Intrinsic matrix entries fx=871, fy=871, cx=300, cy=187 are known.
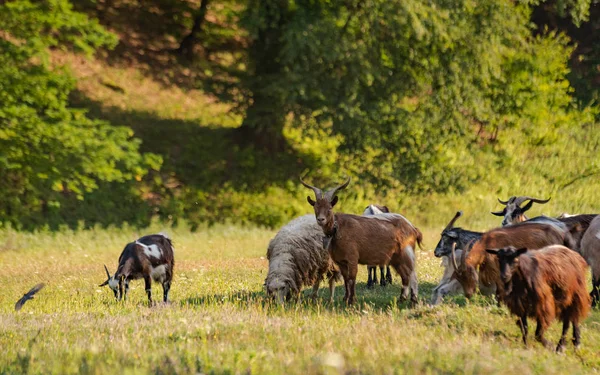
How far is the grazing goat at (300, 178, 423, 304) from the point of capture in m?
12.8

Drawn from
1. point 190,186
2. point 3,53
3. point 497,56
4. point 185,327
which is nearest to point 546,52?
point 497,56

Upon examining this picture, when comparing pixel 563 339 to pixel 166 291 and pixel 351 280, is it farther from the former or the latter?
pixel 166 291

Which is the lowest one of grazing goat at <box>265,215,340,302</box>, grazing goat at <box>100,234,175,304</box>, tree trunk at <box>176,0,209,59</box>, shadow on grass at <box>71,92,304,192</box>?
shadow on grass at <box>71,92,304,192</box>

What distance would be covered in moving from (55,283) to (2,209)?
939cm

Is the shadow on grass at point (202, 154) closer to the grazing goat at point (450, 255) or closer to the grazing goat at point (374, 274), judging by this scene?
the grazing goat at point (374, 274)

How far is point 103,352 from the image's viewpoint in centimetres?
865

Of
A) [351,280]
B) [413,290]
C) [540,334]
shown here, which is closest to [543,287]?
[540,334]

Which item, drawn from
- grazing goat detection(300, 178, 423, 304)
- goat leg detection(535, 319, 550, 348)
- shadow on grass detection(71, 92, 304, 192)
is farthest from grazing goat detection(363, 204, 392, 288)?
shadow on grass detection(71, 92, 304, 192)

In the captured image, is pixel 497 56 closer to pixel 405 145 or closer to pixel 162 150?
pixel 405 145

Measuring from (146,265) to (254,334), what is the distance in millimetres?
4412

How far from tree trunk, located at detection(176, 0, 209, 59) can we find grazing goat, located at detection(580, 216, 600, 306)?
84.5 feet

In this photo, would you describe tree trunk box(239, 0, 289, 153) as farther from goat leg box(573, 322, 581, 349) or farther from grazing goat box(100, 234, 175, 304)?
goat leg box(573, 322, 581, 349)

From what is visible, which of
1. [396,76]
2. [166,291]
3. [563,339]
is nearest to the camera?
[563,339]

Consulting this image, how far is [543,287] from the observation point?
9922 millimetres
